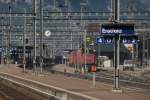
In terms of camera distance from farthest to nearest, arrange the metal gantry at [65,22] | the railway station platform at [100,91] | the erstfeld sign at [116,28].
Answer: the metal gantry at [65,22], the erstfeld sign at [116,28], the railway station platform at [100,91]

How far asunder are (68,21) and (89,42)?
2233 cm

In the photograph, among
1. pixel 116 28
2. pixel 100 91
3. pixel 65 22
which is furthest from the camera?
pixel 65 22

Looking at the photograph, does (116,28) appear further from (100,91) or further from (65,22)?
(65,22)

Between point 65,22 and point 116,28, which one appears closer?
point 116,28

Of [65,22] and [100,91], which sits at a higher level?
[65,22]

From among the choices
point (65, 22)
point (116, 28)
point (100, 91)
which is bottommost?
point (100, 91)

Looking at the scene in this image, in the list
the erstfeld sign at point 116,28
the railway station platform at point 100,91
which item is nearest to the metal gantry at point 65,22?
the railway station platform at point 100,91

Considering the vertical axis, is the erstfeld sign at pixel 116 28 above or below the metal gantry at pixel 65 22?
below

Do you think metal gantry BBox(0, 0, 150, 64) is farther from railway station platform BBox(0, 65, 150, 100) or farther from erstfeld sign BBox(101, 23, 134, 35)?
erstfeld sign BBox(101, 23, 134, 35)

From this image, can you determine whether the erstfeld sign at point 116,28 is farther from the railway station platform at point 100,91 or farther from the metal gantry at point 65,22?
the metal gantry at point 65,22

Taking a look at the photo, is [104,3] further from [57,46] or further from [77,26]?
[57,46]

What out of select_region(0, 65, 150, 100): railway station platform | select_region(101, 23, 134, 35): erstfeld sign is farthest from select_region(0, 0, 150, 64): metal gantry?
select_region(101, 23, 134, 35): erstfeld sign

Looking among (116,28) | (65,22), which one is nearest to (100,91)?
(116,28)

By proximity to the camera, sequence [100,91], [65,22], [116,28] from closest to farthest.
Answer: [116,28] → [100,91] → [65,22]
